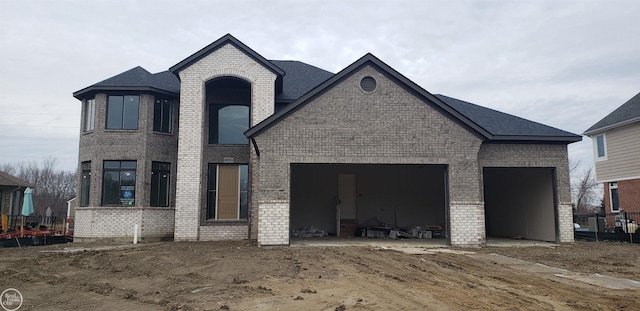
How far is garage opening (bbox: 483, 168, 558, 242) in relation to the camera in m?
19.1

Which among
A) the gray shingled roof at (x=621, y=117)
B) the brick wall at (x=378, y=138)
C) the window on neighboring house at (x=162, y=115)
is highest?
the gray shingled roof at (x=621, y=117)

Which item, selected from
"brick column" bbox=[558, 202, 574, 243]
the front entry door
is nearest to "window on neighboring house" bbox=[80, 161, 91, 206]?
the front entry door

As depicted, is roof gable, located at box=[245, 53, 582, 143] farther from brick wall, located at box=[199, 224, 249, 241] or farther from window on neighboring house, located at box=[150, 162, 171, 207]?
window on neighboring house, located at box=[150, 162, 171, 207]

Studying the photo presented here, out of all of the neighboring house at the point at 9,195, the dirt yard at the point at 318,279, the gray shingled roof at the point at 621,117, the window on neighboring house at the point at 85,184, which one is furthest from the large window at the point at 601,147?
the neighboring house at the point at 9,195

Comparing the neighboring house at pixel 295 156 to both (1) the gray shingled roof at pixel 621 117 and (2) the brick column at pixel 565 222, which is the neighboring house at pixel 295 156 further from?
(1) the gray shingled roof at pixel 621 117

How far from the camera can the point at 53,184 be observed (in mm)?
80562

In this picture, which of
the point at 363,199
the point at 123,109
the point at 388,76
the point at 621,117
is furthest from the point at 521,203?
the point at 123,109

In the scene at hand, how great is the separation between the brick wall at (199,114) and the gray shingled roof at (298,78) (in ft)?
4.52

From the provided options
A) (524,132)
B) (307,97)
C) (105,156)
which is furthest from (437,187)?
(105,156)

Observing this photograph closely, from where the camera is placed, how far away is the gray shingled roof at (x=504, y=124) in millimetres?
18234

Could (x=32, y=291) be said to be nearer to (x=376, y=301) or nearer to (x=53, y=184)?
(x=376, y=301)

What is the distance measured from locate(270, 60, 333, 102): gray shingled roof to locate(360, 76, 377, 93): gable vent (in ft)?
15.4

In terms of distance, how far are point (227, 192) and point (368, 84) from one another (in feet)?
25.4

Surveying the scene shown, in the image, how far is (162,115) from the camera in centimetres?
2136
